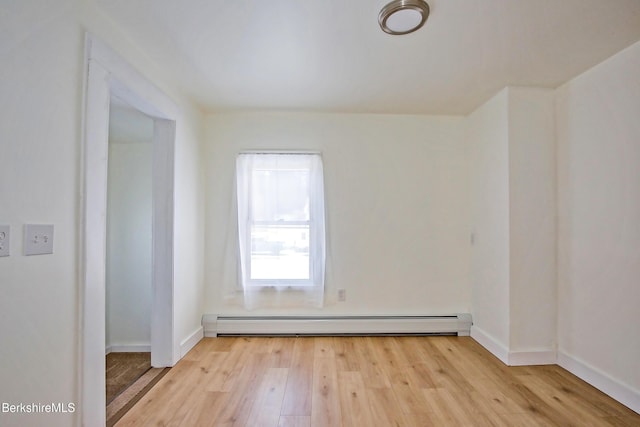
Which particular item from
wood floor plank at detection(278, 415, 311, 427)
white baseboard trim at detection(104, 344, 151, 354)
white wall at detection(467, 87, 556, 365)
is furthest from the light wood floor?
white baseboard trim at detection(104, 344, 151, 354)

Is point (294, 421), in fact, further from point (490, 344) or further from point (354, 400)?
point (490, 344)

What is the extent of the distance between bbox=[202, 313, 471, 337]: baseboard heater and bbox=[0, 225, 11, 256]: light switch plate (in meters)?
2.15

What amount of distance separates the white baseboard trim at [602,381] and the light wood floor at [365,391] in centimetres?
5

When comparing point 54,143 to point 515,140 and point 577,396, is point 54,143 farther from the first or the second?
point 577,396

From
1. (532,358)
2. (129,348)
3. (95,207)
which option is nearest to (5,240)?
(95,207)

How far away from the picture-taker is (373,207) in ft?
10.4

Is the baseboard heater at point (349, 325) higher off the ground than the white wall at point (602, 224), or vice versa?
the white wall at point (602, 224)

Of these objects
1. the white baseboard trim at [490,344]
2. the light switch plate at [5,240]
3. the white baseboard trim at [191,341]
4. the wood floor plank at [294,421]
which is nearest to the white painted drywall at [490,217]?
the white baseboard trim at [490,344]

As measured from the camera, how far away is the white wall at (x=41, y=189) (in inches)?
45.1

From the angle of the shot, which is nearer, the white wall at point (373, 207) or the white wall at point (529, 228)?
the white wall at point (529, 228)

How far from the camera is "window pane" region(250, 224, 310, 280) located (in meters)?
3.11

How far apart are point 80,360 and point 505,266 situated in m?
3.00

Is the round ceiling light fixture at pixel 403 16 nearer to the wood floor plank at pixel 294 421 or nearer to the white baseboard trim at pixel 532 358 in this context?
the wood floor plank at pixel 294 421

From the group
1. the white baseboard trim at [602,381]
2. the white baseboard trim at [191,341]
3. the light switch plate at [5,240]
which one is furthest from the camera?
the white baseboard trim at [191,341]
